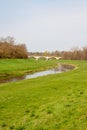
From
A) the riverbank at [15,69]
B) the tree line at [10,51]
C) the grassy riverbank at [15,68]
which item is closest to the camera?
the riverbank at [15,69]

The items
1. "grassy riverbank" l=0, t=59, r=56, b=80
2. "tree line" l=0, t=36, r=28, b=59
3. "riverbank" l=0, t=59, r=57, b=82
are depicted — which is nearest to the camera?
"riverbank" l=0, t=59, r=57, b=82

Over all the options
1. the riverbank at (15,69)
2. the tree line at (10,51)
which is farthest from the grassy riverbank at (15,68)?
the tree line at (10,51)

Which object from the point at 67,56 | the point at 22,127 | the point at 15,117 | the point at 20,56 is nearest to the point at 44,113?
the point at 15,117

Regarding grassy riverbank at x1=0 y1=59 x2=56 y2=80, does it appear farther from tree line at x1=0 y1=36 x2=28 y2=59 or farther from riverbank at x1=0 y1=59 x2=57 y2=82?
tree line at x1=0 y1=36 x2=28 y2=59

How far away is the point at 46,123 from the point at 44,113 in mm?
1652

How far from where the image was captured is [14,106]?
14.6 m

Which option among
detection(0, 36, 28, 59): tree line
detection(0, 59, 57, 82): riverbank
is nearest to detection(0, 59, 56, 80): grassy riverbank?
detection(0, 59, 57, 82): riverbank

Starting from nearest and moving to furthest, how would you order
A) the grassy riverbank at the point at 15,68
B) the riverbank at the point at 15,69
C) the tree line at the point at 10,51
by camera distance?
the riverbank at the point at 15,69 < the grassy riverbank at the point at 15,68 < the tree line at the point at 10,51

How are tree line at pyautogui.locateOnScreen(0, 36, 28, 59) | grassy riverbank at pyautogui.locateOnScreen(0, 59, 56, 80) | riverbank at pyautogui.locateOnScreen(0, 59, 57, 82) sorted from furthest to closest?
tree line at pyautogui.locateOnScreen(0, 36, 28, 59), grassy riverbank at pyautogui.locateOnScreen(0, 59, 56, 80), riverbank at pyautogui.locateOnScreen(0, 59, 57, 82)

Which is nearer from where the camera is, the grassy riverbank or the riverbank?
the riverbank

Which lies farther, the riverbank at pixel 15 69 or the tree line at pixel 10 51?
the tree line at pixel 10 51

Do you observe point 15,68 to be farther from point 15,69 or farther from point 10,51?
point 10,51

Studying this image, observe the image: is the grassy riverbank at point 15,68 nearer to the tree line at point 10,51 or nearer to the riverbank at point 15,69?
the riverbank at point 15,69

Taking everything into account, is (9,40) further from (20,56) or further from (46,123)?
(46,123)
